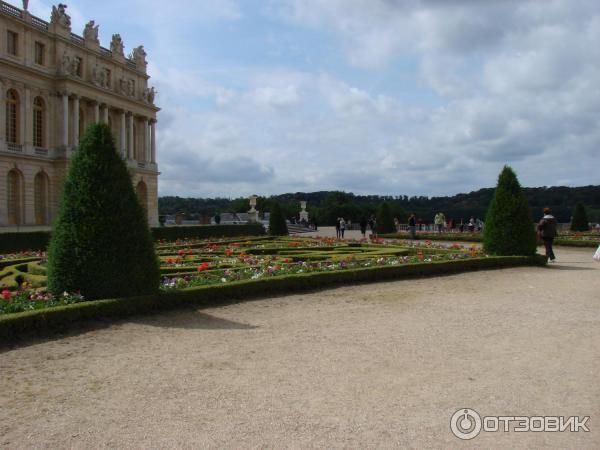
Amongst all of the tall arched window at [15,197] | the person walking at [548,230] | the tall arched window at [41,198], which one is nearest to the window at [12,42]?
the tall arched window at [15,197]

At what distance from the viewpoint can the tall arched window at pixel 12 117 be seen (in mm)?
34906

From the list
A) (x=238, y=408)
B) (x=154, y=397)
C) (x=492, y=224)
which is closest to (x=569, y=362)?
(x=238, y=408)

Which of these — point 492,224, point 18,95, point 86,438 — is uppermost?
point 18,95

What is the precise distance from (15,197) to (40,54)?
Result: 9.66 meters

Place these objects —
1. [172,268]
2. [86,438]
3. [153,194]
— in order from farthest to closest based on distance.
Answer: [153,194], [172,268], [86,438]

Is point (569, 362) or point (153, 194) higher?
point (153, 194)

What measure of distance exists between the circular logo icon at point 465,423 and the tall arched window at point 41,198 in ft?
124

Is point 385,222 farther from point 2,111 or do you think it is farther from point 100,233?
point 100,233

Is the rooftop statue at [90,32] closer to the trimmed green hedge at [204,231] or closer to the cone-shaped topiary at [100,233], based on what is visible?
the trimmed green hedge at [204,231]

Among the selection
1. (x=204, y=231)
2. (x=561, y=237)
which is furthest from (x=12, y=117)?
(x=561, y=237)

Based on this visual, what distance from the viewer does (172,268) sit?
11.3 m

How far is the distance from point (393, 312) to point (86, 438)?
204 inches

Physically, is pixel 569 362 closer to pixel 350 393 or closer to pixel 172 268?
pixel 350 393

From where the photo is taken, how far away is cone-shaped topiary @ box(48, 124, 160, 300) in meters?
7.72
